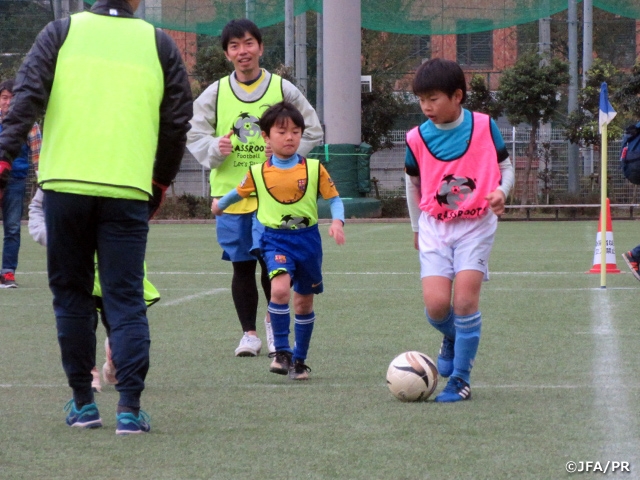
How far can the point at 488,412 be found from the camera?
4938mm

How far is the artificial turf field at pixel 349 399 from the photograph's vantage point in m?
4.04

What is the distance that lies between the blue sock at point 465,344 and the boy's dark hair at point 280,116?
1.45m

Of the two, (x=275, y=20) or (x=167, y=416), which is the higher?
(x=275, y=20)

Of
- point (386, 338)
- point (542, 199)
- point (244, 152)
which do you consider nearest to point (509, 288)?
point (386, 338)

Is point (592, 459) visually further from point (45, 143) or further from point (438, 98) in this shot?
point (45, 143)

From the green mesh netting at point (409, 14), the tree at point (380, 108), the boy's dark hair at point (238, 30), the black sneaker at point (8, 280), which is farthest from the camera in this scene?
the tree at point (380, 108)

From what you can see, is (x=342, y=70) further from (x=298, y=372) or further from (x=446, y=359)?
(x=446, y=359)

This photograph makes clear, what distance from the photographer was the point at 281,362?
6074 mm

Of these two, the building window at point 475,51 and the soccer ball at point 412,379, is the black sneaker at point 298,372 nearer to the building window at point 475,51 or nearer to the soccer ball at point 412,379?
the soccer ball at point 412,379

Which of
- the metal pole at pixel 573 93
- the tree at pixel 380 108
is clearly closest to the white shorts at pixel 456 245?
the metal pole at pixel 573 93

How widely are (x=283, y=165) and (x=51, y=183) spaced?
6.40ft

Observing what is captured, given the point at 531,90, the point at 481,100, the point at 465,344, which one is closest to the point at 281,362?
the point at 465,344

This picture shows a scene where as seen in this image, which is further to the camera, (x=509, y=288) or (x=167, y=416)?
(x=509, y=288)

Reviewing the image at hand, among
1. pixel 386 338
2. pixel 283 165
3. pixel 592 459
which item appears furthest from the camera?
pixel 386 338
